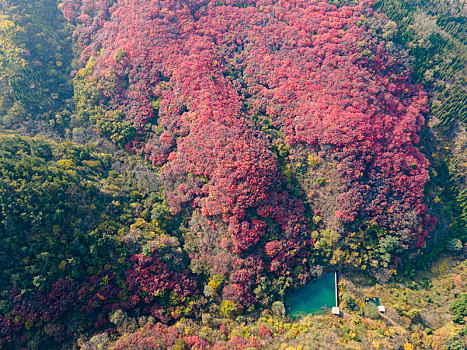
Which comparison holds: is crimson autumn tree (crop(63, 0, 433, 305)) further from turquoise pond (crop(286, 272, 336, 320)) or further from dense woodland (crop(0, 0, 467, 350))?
turquoise pond (crop(286, 272, 336, 320))

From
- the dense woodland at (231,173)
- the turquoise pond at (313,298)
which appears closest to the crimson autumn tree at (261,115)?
the dense woodland at (231,173)

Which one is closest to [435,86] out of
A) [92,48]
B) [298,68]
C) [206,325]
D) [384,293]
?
[298,68]

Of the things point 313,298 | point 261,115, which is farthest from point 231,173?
point 313,298

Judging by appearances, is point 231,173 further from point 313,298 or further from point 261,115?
point 313,298

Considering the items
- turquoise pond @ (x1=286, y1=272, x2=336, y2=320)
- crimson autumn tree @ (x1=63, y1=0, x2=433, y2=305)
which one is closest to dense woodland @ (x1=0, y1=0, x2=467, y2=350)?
crimson autumn tree @ (x1=63, y1=0, x2=433, y2=305)

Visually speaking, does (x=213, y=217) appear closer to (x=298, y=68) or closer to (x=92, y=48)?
(x=298, y=68)

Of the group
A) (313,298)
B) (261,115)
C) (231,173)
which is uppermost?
(261,115)

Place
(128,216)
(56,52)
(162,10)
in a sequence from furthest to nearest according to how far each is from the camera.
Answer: (56,52)
(162,10)
(128,216)
